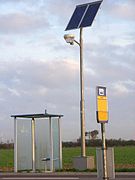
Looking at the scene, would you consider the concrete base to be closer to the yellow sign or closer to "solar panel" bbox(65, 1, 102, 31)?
"solar panel" bbox(65, 1, 102, 31)

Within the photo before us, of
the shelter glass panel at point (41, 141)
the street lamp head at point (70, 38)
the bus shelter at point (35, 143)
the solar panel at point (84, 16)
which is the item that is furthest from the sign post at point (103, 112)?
the shelter glass panel at point (41, 141)

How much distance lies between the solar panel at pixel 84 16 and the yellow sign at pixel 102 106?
10971 millimetres

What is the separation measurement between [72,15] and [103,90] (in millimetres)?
12329

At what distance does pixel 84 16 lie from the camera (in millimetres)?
25875

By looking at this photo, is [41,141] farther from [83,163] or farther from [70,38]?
[70,38]

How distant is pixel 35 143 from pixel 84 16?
6.87m

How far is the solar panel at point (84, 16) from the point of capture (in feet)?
83.8

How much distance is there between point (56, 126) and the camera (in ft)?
91.3

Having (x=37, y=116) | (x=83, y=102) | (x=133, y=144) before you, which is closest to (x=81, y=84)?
(x=83, y=102)

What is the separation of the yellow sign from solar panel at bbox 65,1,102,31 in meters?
11.0

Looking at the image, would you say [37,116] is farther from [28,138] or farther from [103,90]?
[103,90]

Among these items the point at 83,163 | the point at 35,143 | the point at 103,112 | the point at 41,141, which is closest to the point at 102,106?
the point at 103,112

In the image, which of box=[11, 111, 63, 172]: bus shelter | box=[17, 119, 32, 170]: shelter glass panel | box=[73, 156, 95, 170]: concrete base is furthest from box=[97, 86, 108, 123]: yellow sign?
box=[17, 119, 32, 170]: shelter glass panel

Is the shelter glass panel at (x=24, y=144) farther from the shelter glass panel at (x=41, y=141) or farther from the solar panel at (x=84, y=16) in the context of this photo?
the solar panel at (x=84, y=16)
